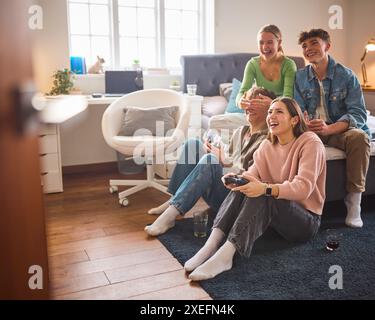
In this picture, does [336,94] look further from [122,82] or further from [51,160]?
[51,160]

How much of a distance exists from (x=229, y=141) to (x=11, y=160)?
217 cm

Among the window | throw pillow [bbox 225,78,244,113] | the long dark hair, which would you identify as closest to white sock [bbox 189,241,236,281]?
the long dark hair

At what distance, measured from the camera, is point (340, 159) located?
100.0 inches

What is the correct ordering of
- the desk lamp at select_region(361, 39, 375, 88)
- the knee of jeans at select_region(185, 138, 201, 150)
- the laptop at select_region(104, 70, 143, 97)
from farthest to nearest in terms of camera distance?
the desk lamp at select_region(361, 39, 375, 88) → the laptop at select_region(104, 70, 143, 97) → the knee of jeans at select_region(185, 138, 201, 150)

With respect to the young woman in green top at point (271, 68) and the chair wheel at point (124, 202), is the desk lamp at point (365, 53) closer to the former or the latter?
the young woman in green top at point (271, 68)

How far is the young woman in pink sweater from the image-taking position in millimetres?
1896

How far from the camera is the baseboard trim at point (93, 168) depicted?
3982 millimetres

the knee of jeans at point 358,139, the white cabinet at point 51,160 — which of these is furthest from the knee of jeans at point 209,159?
the white cabinet at point 51,160

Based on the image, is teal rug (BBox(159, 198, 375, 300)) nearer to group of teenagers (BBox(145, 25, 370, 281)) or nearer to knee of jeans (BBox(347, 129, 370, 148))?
group of teenagers (BBox(145, 25, 370, 281))

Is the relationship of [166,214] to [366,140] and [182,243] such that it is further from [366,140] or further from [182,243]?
[366,140]

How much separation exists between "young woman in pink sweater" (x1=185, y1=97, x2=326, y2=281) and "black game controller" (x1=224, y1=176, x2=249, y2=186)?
23mm
